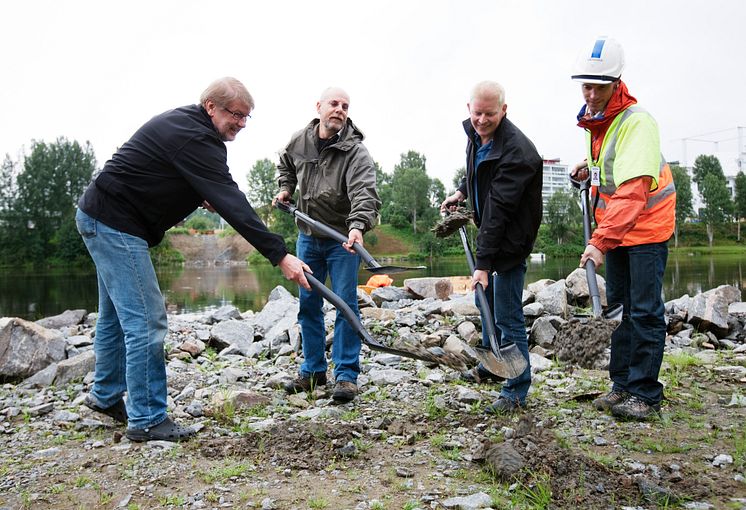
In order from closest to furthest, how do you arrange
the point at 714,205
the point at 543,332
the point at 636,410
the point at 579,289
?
the point at 636,410 → the point at 543,332 → the point at 579,289 → the point at 714,205

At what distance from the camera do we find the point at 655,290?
3.60 metres

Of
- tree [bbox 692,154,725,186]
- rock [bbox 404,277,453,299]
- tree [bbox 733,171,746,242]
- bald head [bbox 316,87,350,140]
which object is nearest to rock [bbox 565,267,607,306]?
rock [bbox 404,277,453,299]

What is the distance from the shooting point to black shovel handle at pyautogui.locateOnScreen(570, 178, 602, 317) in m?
3.67

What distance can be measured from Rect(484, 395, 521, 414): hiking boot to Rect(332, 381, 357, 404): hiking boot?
37.2 inches

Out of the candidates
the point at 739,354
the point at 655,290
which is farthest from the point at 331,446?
the point at 739,354

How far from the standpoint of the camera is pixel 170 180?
3467 millimetres

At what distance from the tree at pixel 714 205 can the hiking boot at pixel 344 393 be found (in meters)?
61.6

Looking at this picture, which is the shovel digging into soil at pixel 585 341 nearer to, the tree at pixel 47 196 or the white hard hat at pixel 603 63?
the white hard hat at pixel 603 63

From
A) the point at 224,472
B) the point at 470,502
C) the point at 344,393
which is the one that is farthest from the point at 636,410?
the point at 224,472

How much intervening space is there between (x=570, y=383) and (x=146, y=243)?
10.3 feet

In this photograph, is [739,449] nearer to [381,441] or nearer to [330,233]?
[381,441]

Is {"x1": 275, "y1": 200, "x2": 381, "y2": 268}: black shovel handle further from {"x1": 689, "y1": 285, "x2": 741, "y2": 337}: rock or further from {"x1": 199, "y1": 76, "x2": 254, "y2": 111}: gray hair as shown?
{"x1": 689, "y1": 285, "x2": 741, "y2": 337}: rock

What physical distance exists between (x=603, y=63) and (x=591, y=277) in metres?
1.24

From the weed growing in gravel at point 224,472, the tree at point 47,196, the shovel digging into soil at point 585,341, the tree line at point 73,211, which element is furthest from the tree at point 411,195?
the weed growing in gravel at point 224,472
